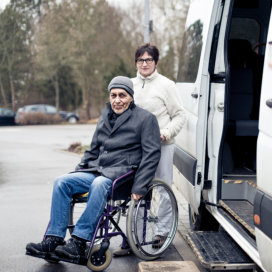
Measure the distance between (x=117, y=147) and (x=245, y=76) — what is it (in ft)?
6.60

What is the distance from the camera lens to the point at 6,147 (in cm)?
1512

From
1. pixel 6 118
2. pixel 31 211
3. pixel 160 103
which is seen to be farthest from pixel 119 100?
pixel 6 118

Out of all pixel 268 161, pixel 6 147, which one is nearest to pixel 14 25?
pixel 6 147

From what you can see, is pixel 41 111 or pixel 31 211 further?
pixel 41 111

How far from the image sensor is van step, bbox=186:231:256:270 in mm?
3514

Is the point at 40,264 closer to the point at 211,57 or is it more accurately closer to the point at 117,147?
the point at 117,147

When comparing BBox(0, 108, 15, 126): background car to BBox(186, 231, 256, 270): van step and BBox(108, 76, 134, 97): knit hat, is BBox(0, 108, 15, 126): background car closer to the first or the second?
BBox(108, 76, 134, 97): knit hat

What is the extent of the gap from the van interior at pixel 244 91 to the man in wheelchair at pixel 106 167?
0.84m

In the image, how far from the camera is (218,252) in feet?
12.5

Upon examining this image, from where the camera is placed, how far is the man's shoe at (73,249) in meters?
3.94

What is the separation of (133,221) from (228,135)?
5.10 ft

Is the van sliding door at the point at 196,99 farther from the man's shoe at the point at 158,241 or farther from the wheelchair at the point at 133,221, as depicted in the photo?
the man's shoe at the point at 158,241

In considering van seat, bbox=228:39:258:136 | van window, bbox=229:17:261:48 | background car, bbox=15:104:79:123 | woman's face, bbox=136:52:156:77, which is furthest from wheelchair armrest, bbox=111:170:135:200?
background car, bbox=15:104:79:123

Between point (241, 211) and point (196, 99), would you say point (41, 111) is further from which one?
point (241, 211)
